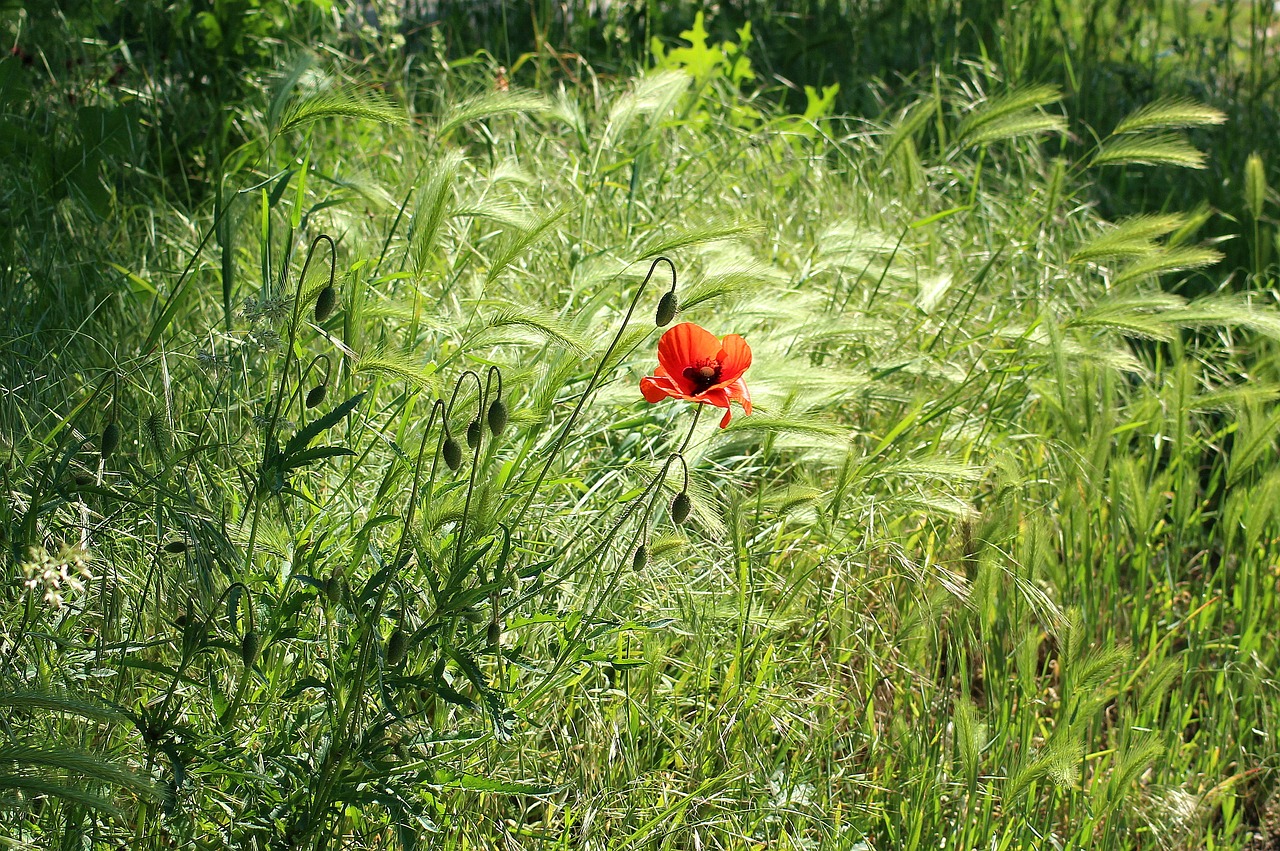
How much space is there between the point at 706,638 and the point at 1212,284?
2302 mm

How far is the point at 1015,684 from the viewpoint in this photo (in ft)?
6.97

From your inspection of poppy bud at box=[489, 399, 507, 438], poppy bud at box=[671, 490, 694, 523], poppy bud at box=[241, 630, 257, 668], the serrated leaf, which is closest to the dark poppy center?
poppy bud at box=[671, 490, 694, 523]

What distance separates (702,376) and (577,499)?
660 millimetres

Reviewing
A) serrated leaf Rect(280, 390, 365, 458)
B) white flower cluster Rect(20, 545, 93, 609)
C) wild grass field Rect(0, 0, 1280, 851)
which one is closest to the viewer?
white flower cluster Rect(20, 545, 93, 609)

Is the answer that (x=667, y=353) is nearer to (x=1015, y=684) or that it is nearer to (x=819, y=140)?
(x=1015, y=684)

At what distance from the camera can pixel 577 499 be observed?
2154mm

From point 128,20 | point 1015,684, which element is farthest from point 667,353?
point 128,20

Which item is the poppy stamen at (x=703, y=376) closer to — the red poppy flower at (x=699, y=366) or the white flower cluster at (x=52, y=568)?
the red poppy flower at (x=699, y=366)

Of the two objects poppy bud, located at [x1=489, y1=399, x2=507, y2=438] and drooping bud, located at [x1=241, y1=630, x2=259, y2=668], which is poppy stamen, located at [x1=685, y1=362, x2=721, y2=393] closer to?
poppy bud, located at [x1=489, y1=399, x2=507, y2=438]

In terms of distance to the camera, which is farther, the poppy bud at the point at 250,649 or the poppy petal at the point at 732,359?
the poppy petal at the point at 732,359

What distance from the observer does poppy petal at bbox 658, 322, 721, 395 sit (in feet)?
5.03

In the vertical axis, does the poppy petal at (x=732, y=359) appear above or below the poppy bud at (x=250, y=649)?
above

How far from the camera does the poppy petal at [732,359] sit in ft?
5.05

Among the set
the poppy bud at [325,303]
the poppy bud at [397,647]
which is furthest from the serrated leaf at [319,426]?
the poppy bud at [397,647]
